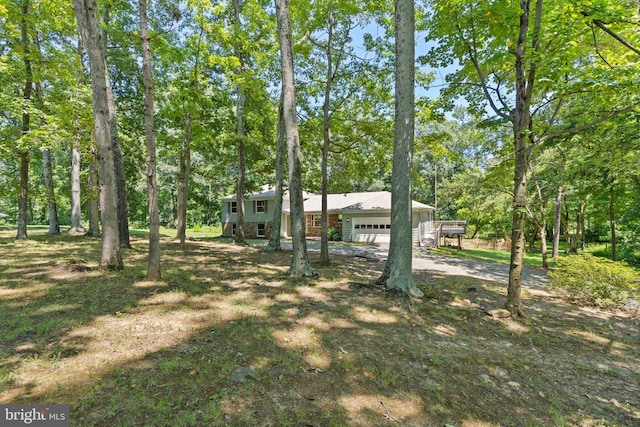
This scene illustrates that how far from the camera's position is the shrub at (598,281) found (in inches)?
255

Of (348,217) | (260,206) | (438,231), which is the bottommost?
(438,231)

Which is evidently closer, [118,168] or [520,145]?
[520,145]

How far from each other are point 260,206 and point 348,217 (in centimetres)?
814

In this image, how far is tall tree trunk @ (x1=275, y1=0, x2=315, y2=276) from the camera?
6.87 m

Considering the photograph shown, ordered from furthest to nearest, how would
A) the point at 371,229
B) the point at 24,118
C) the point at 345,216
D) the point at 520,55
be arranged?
the point at 345,216
the point at 371,229
the point at 24,118
the point at 520,55

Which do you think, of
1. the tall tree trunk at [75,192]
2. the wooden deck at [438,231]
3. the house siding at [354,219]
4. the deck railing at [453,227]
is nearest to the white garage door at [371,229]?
the house siding at [354,219]

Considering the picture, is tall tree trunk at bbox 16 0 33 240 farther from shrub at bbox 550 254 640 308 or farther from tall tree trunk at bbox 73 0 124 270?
shrub at bbox 550 254 640 308

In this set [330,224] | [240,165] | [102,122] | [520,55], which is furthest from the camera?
[330,224]

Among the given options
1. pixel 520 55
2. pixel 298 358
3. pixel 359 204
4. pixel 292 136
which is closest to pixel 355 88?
pixel 292 136

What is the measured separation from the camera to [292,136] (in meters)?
7.08

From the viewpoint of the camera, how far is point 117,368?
2773mm

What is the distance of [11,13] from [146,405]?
15.1m

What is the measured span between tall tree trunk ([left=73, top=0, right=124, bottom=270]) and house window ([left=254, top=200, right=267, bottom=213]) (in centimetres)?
1869

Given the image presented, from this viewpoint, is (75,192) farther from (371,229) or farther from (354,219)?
(371,229)
